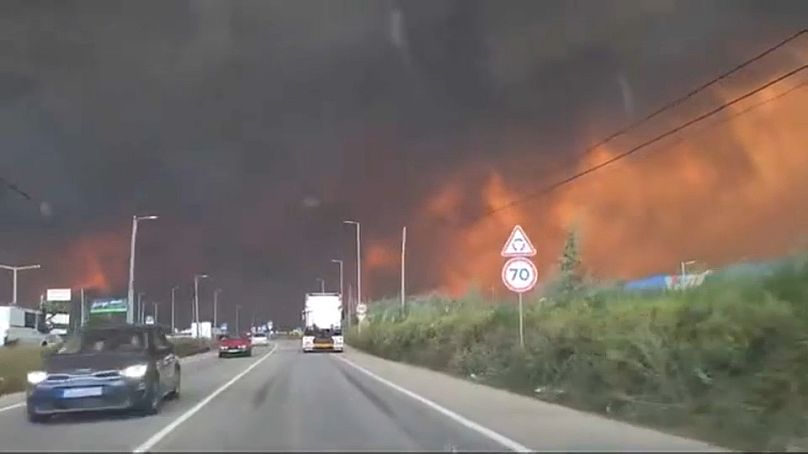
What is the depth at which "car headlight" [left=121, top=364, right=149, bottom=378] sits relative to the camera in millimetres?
20409

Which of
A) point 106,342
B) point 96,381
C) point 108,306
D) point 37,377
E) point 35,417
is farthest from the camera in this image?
point 108,306

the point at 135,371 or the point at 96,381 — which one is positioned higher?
the point at 135,371

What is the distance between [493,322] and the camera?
37125mm

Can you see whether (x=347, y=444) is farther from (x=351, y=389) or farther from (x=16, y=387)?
(x=16, y=387)

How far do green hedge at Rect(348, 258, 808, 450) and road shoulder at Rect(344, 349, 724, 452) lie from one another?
83cm

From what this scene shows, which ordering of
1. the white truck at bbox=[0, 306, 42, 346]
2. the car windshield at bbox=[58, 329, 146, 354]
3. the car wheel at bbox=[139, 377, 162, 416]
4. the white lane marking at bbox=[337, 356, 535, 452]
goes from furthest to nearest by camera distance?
the white truck at bbox=[0, 306, 42, 346] → the car windshield at bbox=[58, 329, 146, 354] → the car wheel at bbox=[139, 377, 162, 416] → the white lane marking at bbox=[337, 356, 535, 452]

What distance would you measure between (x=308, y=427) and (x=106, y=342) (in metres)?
6.16

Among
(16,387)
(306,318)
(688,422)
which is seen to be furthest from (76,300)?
(688,422)

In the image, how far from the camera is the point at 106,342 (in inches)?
882

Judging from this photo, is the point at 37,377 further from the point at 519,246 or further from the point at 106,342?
the point at 519,246

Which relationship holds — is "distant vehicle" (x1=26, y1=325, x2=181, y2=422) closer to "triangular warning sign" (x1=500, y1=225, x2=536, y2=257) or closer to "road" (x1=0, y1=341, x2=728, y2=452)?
"road" (x1=0, y1=341, x2=728, y2=452)

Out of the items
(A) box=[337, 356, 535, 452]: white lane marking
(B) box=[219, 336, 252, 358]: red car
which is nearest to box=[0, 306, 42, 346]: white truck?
(B) box=[219, 336, 252, 358]: red car

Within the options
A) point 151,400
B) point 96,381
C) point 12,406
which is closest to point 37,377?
point 96,381

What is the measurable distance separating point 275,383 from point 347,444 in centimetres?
1936
